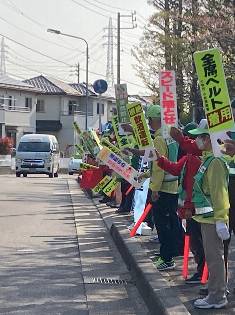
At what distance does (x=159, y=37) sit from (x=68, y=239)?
51.4 ft

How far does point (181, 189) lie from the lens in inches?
282

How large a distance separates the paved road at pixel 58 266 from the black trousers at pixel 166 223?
25.6 inches

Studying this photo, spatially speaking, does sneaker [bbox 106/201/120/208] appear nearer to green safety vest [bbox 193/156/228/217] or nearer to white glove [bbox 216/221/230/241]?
green safety vest [bbox 193/156/228/217]

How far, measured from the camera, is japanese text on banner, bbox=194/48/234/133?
5879 millimetres

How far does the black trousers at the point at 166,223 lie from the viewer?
27.0ft

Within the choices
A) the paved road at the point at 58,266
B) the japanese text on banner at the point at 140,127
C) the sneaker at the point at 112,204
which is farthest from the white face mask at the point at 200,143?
the sneaker at the point at 112,204

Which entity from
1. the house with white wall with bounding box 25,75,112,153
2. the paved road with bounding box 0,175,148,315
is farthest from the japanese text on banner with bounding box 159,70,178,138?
the house with white wall with bounding box 25,75,112,153

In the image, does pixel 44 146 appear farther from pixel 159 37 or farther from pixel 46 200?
pixel 46 200

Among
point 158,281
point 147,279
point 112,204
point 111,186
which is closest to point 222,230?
point 158,281

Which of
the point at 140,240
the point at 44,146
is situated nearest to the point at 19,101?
the point at 44,146

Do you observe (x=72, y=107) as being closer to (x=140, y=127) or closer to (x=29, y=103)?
(x=29, y=103)

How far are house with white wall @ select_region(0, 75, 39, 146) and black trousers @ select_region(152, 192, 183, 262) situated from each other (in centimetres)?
4945

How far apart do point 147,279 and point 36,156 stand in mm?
27964

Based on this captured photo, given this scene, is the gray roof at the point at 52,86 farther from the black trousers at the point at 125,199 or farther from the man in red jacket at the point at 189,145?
the man in red jacket at the point at 189,145
